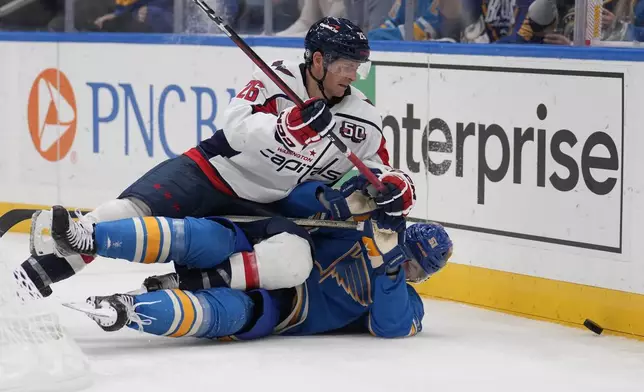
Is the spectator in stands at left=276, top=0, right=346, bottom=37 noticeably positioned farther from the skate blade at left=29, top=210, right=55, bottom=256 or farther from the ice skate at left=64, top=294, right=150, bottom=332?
the ice skate at left=64, top=294, right=150, bottom=332

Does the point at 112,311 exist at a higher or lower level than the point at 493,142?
lower

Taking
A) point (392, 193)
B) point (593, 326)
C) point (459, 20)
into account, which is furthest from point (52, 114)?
point (593, 326)

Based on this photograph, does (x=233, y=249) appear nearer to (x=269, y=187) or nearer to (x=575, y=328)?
(x=269, y=187)

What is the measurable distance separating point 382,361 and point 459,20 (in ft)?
5.75

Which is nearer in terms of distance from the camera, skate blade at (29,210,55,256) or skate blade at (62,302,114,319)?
skate blade at (62,302,114,319)

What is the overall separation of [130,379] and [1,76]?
3597 mm

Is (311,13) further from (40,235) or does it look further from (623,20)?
(40,235)

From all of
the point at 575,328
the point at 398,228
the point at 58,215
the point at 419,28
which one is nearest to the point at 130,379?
the point at 58,215

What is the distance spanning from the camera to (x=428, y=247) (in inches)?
175

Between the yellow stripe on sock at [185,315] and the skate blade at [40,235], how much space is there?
0.40 metres

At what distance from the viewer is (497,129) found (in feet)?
16.7

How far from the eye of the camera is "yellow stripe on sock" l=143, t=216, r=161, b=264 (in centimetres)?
411

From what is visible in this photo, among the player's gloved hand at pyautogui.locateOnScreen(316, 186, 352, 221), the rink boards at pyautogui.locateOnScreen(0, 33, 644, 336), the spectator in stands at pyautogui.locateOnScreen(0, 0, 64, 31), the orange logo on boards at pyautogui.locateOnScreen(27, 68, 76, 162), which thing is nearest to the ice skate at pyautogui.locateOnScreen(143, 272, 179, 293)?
the player's gloved hand at pyautogui.locateOnScreen(316, 186, 352, 221)

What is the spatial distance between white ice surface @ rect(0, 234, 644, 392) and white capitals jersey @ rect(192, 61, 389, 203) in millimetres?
517
